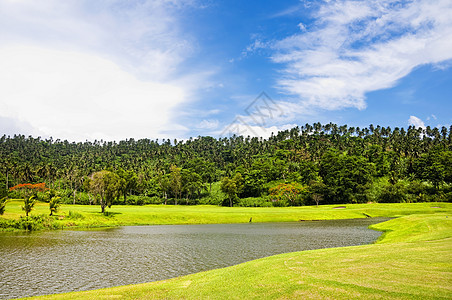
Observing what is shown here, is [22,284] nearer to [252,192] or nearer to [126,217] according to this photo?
[126,217]

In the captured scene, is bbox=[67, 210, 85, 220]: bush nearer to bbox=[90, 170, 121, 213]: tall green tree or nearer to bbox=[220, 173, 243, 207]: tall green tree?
bbox=[90, 170, 121, 213]: tall green tree

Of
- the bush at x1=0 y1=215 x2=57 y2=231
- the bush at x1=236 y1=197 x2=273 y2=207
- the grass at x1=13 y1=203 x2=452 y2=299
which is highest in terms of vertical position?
the grass at x1=13 y1=203 x2=452 y2=299

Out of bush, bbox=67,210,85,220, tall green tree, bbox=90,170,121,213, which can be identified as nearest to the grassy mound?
bush, bbox=67,210,85,220

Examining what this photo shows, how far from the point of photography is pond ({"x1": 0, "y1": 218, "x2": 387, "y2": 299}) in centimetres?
2312

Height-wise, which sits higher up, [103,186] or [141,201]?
[103,186]

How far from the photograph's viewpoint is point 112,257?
3222 cm

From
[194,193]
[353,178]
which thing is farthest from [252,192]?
[353,178]

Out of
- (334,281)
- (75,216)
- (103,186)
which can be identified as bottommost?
(75,216)

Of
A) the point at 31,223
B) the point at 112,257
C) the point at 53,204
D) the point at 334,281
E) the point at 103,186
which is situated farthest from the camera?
the point at 103,186

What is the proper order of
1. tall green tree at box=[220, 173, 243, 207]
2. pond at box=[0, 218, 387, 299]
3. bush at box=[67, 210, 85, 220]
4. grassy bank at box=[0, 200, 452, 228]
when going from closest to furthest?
pond at box=[0, 218, 387, 299] < grassy bank at box=[0, 200, 452, 228] < bush at box=[67, 210, 85, 220] < tall green tree at box=[220, 173, 243, 207]

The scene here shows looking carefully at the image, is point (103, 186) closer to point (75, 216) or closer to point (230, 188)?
point (75, 216)

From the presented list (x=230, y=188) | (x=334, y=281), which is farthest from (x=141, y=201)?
(x=334, y=281)

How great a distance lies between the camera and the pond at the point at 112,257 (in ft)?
75.9

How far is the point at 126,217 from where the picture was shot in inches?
2758
